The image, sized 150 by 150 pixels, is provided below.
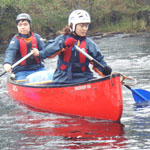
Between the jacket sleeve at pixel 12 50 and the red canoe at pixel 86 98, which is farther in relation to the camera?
the jacket sleeve at pixel 12 50

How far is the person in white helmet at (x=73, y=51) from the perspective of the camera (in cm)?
632

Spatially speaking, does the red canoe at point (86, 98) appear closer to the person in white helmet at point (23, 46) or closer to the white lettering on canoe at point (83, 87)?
the white lettering on canoe at point (83, 87)

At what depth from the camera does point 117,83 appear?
19.1 ft

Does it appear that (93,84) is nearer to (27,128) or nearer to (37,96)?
(27,128)

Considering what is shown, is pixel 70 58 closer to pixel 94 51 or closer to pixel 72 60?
pixel 72 60

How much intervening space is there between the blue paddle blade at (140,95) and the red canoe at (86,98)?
51.2 inches

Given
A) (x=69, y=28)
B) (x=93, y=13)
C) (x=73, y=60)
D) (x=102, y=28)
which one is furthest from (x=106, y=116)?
(x=93, y=13)

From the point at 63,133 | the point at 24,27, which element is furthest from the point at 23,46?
the point at 63,133

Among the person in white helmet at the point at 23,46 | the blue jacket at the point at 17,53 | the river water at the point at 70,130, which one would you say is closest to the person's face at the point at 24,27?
the person in white helmet at the point at 23,46

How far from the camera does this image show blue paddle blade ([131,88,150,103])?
7.32 m

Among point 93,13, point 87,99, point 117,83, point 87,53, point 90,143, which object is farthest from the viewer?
point 93,13

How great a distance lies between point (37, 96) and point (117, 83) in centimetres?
209

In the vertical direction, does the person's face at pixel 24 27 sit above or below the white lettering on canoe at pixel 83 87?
above

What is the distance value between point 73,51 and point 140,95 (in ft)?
5.42
